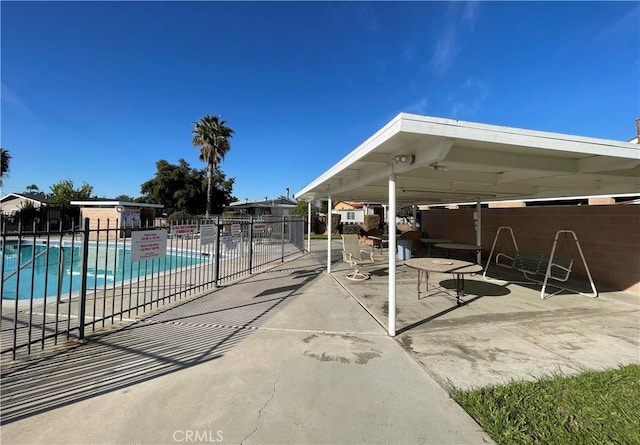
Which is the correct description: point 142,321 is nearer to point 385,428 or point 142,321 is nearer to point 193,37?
point 385,428

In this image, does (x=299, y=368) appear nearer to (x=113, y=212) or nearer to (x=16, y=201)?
(x=113, y=212)

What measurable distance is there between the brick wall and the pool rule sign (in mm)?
9556

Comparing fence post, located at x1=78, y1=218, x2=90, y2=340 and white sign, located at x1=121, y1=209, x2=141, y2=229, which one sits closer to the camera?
fence post, located at x1=78, y1=218, x2=90, y2=340

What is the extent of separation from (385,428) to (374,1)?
10.3 m

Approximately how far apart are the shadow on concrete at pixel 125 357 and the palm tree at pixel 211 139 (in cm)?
2274

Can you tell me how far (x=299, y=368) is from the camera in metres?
3.17

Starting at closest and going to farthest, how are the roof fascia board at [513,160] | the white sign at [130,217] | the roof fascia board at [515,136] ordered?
the roof fascia board at [515,136] < the roof fascia board at [513,160] < the white sign at [130,217]

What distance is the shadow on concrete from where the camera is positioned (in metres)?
2.63

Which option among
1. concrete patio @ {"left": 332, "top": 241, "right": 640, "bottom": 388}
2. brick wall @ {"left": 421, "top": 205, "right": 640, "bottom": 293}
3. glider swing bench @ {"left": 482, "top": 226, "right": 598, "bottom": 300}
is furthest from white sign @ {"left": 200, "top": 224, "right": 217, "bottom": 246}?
brick wall @ {"left": 421, "top": 205, "right": 640, "bottom": 293}

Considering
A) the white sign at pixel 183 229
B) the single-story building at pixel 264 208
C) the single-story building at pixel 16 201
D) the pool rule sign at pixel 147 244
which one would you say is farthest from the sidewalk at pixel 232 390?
the single-story building at pixel 16 201

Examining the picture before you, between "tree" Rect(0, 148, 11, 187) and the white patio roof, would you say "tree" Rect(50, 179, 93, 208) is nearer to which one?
"tree" Rect(0, 148, 11, 187)

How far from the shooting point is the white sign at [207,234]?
667 cm

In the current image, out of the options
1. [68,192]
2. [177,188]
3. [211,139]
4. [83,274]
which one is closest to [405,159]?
[83,274]

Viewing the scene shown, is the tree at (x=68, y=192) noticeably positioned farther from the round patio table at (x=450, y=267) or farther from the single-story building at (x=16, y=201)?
the round patio table at (x=450, y=267)
